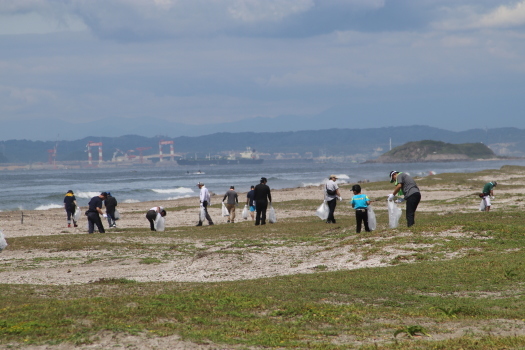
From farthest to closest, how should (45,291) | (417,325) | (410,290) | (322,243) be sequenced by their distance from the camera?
(322,243) < (45,291) < (410,290) < (417,325)

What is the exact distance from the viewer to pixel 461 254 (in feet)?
47.4

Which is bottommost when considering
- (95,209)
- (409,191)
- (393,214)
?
(393,214)

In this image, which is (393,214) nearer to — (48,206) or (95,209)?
(95,209)

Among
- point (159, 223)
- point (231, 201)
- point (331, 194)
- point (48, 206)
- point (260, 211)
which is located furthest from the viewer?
point (48, 206)

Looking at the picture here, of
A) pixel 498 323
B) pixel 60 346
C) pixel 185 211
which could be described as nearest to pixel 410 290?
pixel 498 323

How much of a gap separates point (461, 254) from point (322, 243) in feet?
13.5

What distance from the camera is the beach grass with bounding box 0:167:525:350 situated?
7371mm

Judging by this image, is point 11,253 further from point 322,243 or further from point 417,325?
point 417,325

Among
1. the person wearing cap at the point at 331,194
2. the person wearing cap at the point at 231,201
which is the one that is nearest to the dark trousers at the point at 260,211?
the person wearing cap at the point at 331,194

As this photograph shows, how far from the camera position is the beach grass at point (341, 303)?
737 centimetres

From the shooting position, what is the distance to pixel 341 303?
9617mm

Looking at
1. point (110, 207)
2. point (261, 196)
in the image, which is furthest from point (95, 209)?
point (261, 196)

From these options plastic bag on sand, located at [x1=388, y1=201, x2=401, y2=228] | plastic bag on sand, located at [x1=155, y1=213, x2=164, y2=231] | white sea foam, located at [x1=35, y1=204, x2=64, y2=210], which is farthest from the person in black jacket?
A: white sea foam, located at [x1=35, y1=204, x2=64, y2=210]

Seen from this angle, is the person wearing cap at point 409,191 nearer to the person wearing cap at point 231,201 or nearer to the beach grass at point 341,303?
the beach grass at point 341,303
